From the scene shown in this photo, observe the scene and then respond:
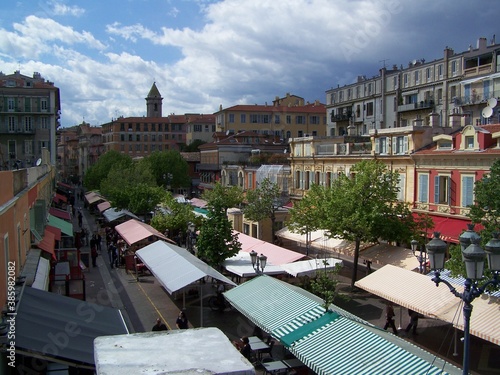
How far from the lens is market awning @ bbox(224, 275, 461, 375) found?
1178cm

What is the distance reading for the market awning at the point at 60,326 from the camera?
11070 mm

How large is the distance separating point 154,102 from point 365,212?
12051cm

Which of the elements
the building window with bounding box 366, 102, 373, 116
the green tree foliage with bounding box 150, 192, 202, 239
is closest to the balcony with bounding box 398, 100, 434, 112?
the building window with bounding box 366, 102, 373, 116

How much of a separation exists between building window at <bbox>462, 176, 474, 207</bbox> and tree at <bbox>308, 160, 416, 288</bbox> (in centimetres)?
454

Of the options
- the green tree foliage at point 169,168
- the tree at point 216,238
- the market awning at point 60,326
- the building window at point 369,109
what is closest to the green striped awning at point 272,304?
the market awning at point 60,326

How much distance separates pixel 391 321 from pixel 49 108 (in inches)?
2300

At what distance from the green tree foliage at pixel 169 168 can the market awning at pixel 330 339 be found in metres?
62.8

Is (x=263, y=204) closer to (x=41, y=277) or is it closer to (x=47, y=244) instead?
(x=47, y=244)

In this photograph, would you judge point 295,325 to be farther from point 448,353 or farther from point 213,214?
point 213,214

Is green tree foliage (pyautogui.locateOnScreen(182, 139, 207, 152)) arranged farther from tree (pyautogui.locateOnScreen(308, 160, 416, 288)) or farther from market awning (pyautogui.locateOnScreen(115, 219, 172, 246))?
tree (pyautogui.locateOnScreen(308, 160, 416, 288))

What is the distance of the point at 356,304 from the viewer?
24.4 m

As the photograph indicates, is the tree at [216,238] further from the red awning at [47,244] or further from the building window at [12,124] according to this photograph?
the building window at [12,124]

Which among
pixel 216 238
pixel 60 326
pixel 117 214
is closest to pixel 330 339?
pixel 60 326

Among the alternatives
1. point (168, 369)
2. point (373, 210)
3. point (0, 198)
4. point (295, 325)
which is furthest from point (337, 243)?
point (168, 369)
